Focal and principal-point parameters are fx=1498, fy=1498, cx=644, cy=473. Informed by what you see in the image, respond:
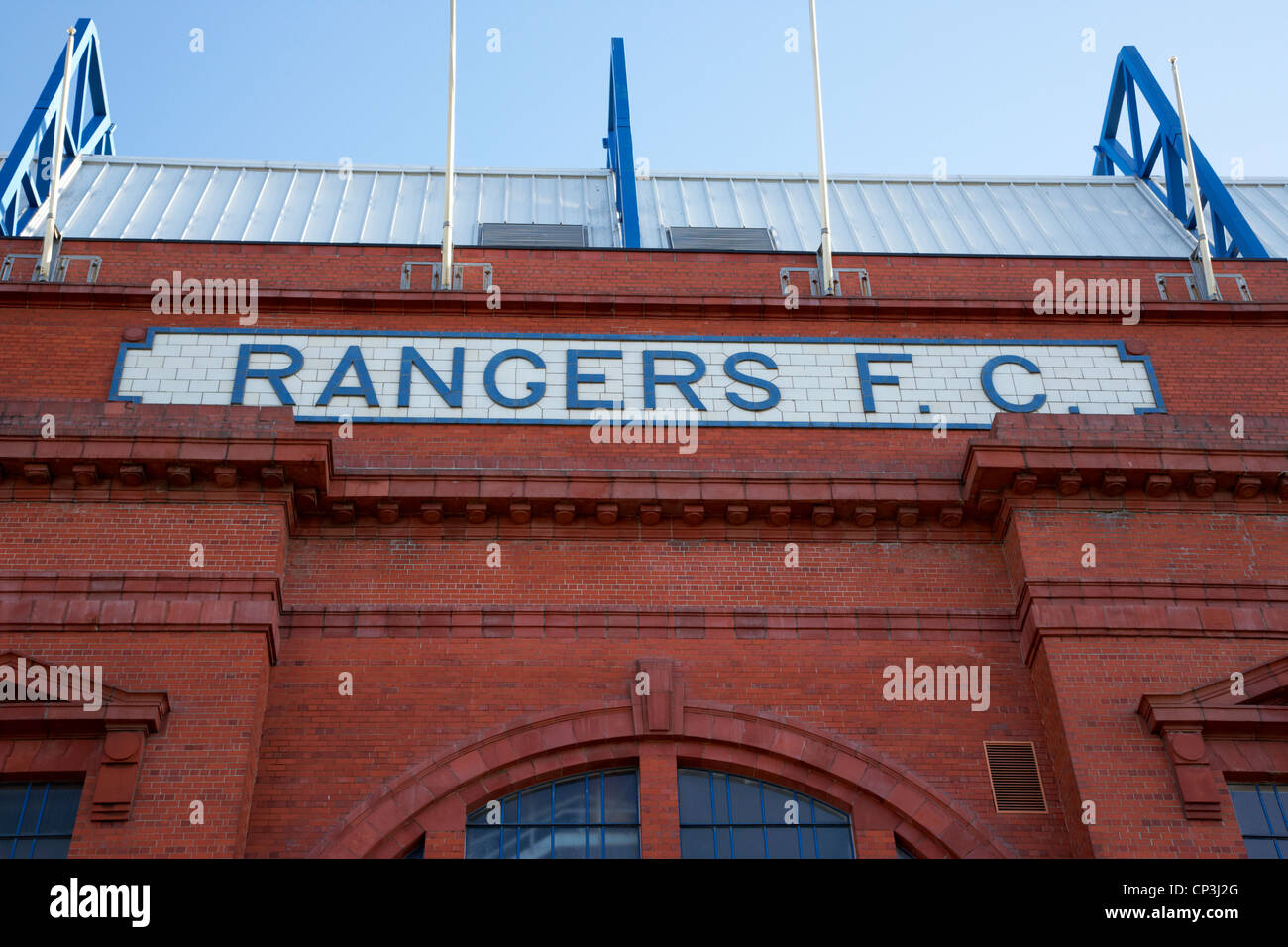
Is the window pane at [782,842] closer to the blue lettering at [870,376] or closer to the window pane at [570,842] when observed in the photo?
the window pane at [570,842]

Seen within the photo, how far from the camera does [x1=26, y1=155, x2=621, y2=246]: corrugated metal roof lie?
24141 millimetres

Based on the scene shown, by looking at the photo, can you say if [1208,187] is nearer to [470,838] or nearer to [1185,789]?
[1185,789]

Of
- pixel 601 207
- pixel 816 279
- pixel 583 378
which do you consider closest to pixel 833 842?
pixel 583 378

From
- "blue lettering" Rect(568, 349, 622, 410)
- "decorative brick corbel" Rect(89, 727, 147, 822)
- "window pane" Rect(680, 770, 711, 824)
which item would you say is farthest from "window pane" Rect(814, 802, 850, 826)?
"decorative brick corbel" Rect(89, 727, 147, 822)

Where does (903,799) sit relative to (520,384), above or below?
below

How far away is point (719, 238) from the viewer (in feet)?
81.5

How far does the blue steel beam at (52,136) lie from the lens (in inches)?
977

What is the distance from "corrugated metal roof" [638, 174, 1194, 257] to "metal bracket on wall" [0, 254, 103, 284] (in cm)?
908

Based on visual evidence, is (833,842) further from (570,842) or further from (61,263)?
(61,263)

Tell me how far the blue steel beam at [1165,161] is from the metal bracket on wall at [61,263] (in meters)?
15.5

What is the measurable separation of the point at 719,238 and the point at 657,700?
11.4 metres

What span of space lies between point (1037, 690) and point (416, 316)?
28.6 feet

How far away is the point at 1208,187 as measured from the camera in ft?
82.0

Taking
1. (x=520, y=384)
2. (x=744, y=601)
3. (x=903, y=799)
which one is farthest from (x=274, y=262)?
(x=903, y=799)
